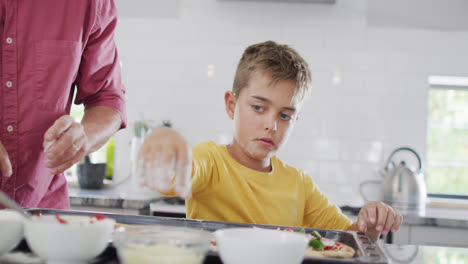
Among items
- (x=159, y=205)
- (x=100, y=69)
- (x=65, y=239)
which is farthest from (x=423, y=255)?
(x=159, y=205)

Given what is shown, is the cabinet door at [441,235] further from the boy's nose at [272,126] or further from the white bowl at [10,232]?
the white bowl at [10,232]

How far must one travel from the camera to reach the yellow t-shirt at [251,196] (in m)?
1.19

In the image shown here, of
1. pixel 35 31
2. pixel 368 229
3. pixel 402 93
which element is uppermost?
pixel 35 31

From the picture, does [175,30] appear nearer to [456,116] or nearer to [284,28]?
[284,28]

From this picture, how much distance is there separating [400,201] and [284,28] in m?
A: 1.17

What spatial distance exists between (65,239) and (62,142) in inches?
14.7

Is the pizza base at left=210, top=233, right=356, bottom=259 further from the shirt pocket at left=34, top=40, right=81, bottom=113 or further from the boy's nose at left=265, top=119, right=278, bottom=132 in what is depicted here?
the shirt pocket at left=34, top=40, right=81, bottom=113

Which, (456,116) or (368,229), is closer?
(368,229)

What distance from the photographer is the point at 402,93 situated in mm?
2627

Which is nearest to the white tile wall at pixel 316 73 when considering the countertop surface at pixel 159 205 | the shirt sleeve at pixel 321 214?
the countertop surface at pixel 159 205

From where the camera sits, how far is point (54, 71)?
3.86ft

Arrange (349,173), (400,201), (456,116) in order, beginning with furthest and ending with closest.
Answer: (456,116) < (349,173) < (400,201)

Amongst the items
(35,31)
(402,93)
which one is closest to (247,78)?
(35,31)

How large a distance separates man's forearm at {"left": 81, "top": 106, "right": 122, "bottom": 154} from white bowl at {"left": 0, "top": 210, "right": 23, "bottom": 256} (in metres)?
0.52
